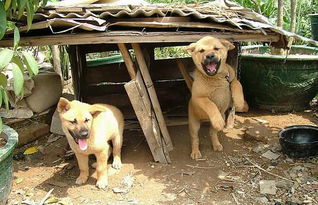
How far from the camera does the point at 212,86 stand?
5.24 meters

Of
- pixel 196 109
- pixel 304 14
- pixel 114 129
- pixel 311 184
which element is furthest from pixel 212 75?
pixel 304 14

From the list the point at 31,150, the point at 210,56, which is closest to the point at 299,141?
the point at 210,56

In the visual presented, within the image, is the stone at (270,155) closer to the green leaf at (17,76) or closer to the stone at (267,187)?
the stone at (267,187)

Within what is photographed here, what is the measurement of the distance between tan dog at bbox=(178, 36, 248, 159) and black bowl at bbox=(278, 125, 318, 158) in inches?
34.5

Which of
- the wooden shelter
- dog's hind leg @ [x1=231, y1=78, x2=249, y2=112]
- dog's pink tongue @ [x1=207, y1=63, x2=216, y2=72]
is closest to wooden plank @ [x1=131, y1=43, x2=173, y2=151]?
the wooden shelter

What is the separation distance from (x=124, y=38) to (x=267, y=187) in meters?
2.52

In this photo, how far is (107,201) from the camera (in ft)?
15.0

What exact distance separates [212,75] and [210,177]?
4.34 feet

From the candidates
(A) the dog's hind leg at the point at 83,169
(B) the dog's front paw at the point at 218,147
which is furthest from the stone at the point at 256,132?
(A) the dog's hind leg at the point at 83,169

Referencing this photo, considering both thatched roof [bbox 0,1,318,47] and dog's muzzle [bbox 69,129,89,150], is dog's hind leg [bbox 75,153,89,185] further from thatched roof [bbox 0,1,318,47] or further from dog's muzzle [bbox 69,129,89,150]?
thatched roof [bbox 0,1,318,47]

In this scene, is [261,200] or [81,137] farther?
[261,200]

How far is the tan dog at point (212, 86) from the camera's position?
190 inches

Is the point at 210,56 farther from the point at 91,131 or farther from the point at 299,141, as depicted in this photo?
the point at 299,141

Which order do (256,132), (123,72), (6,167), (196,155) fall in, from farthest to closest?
1. (123,72)
2. (256,132)
3. (196,155)
4. (6,167)
